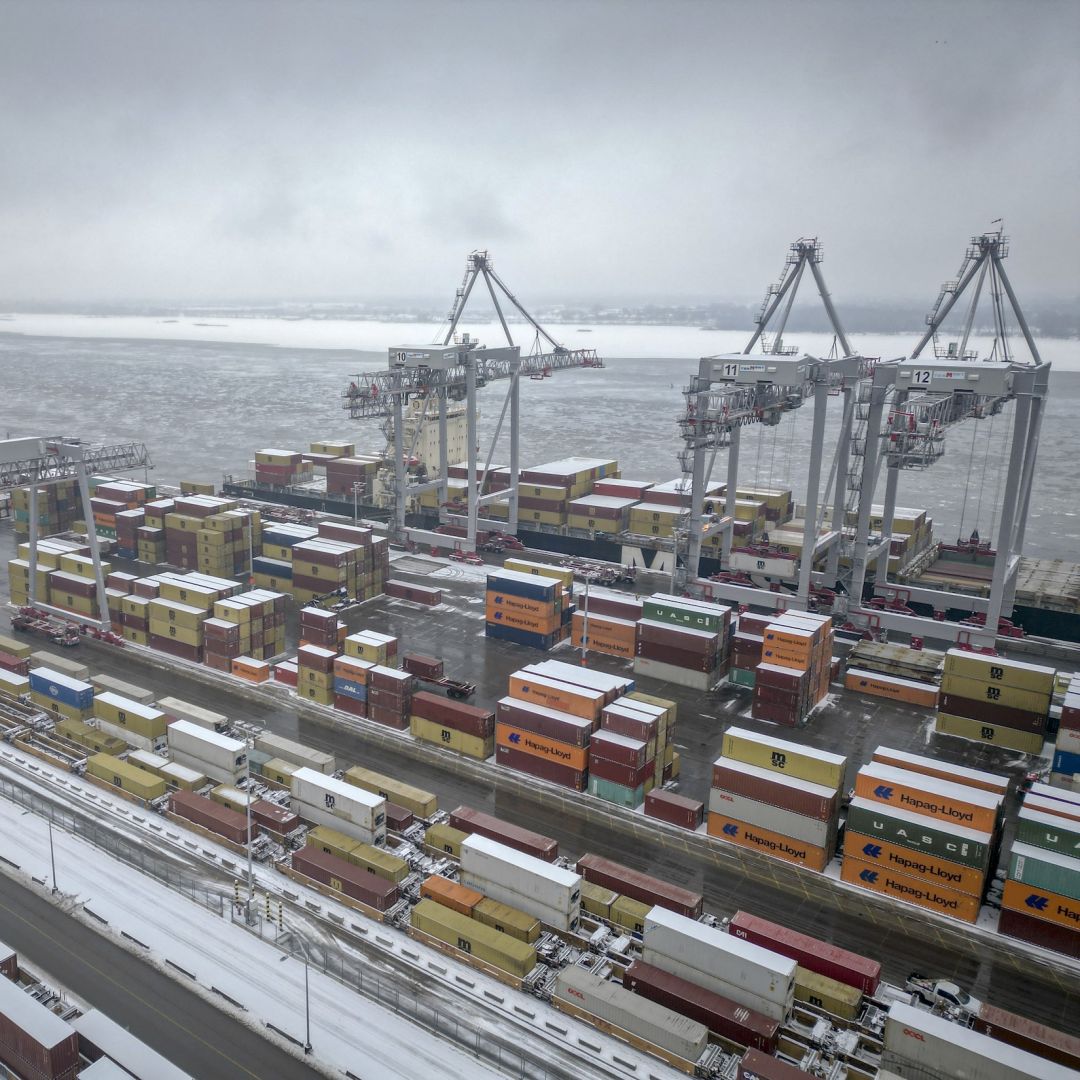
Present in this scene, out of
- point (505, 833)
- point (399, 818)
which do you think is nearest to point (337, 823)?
point (399, 818)

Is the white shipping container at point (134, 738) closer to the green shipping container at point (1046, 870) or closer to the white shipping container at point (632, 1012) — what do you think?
the white shipping container at point (632, 1012)

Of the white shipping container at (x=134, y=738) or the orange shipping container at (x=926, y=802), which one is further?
the white shipping container at (x=134, y=738)

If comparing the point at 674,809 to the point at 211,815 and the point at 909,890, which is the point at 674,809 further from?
the point at 211,815

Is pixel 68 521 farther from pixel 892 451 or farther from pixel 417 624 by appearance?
pixel 892 451

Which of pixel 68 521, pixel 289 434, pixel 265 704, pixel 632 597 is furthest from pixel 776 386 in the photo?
pixel 289 434

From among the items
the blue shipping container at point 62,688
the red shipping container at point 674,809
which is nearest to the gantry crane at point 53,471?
the blue shipping container at point 62,688

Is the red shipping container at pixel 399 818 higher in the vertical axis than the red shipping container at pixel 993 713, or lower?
lower

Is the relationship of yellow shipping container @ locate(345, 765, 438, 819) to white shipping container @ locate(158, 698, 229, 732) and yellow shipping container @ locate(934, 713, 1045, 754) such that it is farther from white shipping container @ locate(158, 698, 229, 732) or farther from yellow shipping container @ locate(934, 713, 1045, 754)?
yellow shipping container @ locate(934, 713, 1045, 754)
